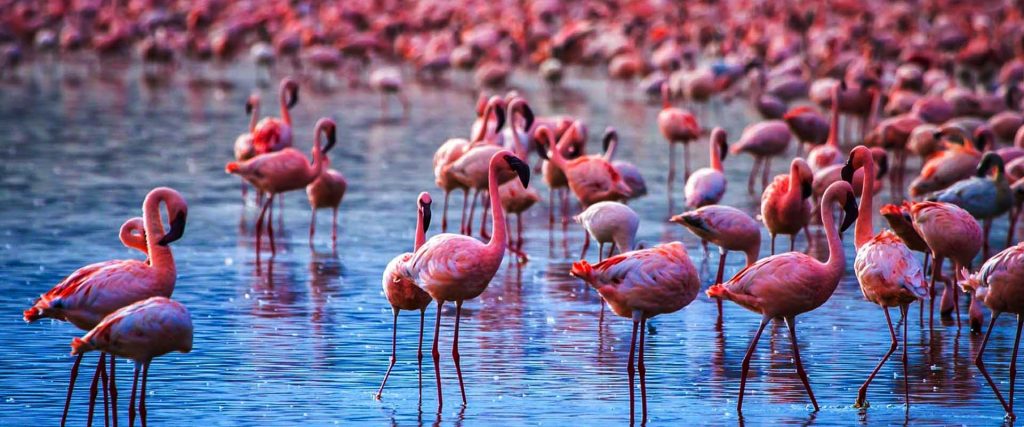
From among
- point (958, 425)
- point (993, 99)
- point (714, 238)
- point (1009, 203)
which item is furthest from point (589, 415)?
point (993, 99)

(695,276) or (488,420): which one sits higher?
(695,276)

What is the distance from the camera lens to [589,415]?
777 cm

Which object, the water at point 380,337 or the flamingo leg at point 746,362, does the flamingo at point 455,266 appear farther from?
the flamingo leg at point 746,362

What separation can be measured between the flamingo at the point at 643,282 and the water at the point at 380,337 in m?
0.49

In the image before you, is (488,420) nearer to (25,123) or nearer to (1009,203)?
(1009,203)

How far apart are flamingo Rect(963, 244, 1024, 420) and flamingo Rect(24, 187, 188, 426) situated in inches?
153

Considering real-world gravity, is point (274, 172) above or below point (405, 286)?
above

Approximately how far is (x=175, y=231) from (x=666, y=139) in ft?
38.8

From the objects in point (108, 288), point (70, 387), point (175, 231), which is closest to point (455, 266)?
point (175, 231)

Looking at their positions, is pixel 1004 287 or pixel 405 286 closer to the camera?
pixel 1004 287

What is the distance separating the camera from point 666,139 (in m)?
18.7

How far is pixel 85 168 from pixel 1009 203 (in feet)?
32.8

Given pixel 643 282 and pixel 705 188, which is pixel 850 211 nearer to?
pixel 643 282

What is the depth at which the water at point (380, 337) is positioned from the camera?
25.9 feet
